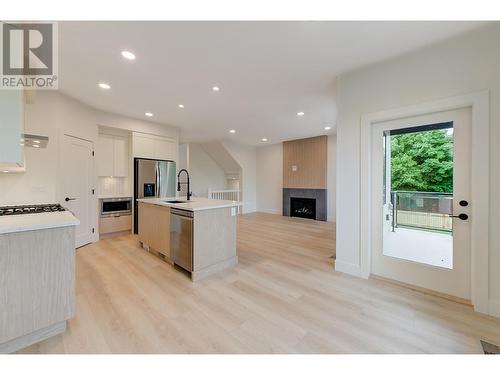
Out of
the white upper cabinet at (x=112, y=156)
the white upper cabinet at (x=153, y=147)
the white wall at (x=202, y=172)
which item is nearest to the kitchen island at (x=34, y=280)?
the white upper cabinet at (x=112, y=156)

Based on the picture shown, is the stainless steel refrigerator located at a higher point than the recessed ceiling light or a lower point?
lower

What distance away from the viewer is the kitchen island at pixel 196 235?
103 inches

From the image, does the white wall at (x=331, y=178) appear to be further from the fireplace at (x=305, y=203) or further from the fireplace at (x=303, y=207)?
the fireplace at (x=303, y=207)

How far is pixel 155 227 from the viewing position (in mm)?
3357

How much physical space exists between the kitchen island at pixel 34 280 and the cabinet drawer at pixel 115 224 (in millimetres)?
3124

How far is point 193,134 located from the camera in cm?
641

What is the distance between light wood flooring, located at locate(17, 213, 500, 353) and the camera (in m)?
1.54

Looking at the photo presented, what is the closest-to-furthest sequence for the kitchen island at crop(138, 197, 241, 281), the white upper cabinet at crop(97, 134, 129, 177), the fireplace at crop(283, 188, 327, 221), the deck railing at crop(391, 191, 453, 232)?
the deck railing at crop(391, 191, 453, 232) < the kitchen island at crop(138, 197, 241, 281) < the white upper cabinet at crop(97, 134, 129, 177) < the fireplace at crop(283, 188, 327, 221)

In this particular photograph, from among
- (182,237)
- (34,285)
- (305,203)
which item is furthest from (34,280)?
(305,203)

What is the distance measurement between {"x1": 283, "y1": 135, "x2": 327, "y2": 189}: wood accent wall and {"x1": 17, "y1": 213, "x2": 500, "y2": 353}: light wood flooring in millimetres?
4181

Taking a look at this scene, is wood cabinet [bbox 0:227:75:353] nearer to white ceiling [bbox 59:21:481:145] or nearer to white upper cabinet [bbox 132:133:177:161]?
white ceiling [bbox 59:21:481:145]

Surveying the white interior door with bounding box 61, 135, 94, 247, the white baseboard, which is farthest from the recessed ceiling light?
the white baseboard
